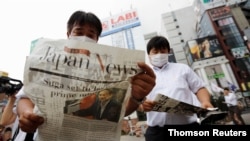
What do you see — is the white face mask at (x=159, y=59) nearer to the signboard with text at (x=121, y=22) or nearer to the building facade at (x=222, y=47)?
the signboard with text at (x=121, y=22)

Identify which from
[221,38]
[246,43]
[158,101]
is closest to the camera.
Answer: [158,101]

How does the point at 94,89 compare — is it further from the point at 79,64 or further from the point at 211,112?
the point at 211,112

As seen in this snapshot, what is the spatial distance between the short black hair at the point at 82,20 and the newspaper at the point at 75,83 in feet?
0.91

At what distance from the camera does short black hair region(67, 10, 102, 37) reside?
87 cm

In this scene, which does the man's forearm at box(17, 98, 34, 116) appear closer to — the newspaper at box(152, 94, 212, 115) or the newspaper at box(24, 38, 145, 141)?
the newspaper at box(24, 38, 145, 141)

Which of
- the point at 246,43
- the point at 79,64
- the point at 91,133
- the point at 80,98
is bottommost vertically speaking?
the point at 91,133

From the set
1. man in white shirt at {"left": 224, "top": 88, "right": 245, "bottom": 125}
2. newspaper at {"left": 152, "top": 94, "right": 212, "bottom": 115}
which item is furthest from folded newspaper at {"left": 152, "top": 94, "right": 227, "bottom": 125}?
man in white shirt at {"left": 224, "top": 88, "right": 245, "bottom": 125}

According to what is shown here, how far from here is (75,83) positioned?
0.59 m

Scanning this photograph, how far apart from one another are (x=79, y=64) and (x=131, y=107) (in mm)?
304

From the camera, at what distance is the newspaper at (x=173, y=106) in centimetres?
97

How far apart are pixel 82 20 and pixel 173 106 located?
25.0 inches

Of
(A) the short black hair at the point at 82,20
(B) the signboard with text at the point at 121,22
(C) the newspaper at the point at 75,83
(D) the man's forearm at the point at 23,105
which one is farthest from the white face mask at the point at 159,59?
(B) the signboard with text at the point at 121,22

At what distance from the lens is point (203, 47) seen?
22859 millimetres

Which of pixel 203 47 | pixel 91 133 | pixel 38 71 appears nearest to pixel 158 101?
pixel 91 133
